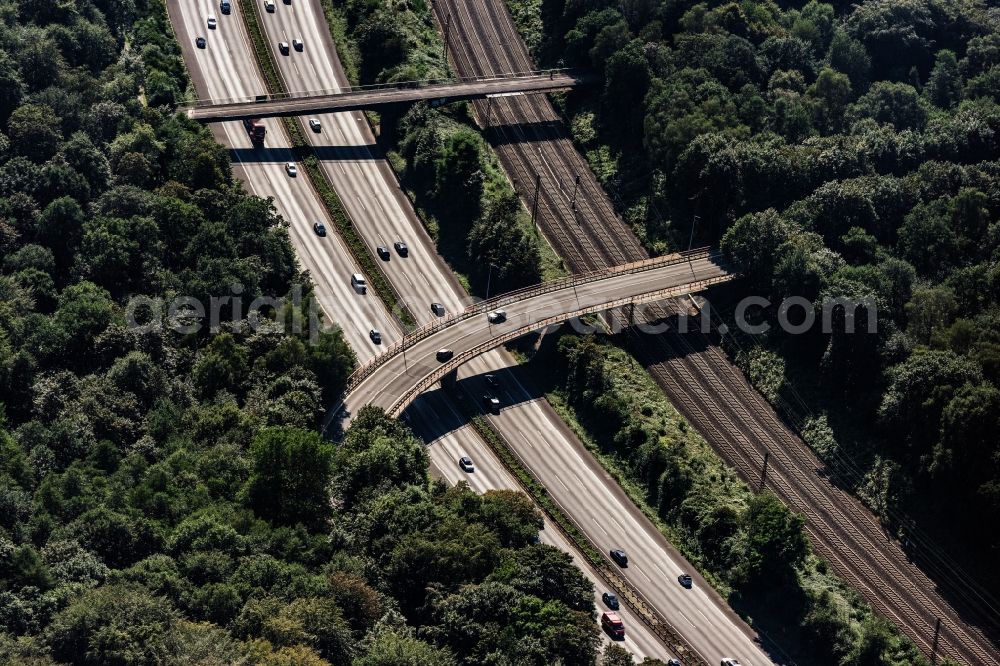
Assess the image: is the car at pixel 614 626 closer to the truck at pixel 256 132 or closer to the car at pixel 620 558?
the car at pixel 620 558

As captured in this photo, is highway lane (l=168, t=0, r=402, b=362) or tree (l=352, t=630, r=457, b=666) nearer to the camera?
tree (l=352, t=630, r=457, b=666)

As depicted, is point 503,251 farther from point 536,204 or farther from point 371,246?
point 371,246

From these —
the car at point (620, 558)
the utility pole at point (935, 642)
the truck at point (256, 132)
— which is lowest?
the utility pole at point (935, 642)

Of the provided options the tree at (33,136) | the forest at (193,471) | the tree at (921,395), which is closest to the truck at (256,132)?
the forest at (193,471)

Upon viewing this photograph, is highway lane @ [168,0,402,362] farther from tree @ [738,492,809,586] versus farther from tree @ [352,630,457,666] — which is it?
tree @ [738,492,809,586]

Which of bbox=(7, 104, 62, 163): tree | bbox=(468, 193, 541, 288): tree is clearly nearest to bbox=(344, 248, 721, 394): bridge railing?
bbox=(468, 193, 541, 288): tree

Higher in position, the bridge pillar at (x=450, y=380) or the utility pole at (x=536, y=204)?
the utility pole at (x=536, y=204)

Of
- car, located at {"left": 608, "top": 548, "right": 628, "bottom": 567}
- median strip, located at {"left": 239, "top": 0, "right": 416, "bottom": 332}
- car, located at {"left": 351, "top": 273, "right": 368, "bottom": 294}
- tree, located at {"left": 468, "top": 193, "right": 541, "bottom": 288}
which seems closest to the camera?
car, located at {"left": 608, "top": 548, "right": 628, "bottom": 567}

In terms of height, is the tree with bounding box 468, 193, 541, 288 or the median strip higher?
the median strip
